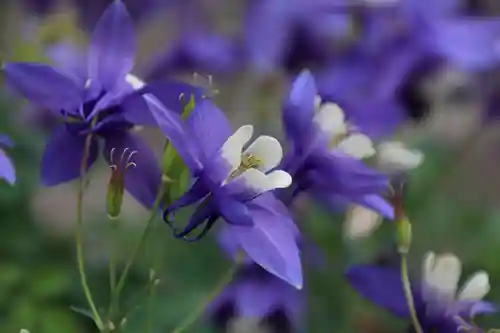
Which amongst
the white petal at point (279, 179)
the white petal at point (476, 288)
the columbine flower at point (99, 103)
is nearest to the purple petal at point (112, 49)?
the columbine flower at point (99, 103)

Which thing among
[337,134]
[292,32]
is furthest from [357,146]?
[292,32]

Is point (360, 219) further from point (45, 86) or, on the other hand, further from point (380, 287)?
point (45, 86)

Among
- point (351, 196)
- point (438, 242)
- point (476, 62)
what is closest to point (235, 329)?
point (351, 196)

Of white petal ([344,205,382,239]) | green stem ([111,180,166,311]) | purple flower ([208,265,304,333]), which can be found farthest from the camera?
white petal ([344,205,382,239])

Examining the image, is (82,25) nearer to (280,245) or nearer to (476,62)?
(476,62)

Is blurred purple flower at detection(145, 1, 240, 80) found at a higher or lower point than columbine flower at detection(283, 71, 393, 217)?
lower

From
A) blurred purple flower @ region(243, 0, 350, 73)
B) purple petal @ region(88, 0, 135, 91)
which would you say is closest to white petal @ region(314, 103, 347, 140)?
purple petal @ region(88, 0, 135, 91)

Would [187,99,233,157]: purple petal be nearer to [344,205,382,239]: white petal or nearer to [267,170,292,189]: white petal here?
[267,170,292,189]: white petal
